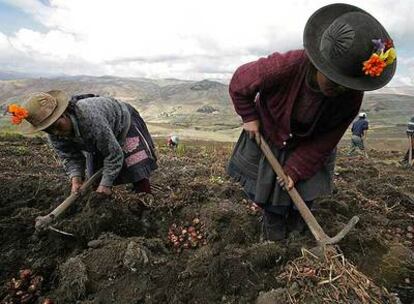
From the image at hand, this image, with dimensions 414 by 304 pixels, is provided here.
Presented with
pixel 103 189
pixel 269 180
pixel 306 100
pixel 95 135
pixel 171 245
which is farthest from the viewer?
pixel 171 245

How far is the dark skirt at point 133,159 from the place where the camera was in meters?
3.37

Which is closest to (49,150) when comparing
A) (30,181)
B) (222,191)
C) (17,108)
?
(30,181)

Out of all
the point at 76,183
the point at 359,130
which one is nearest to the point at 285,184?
the point at 76,183

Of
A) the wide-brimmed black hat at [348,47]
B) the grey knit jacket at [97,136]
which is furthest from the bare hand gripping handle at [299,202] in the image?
the grey knit jacket at [97,136]

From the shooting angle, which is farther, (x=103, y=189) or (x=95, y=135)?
(x=103, y=189)

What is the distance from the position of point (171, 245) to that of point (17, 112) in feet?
5.12

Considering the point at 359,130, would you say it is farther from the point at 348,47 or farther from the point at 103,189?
the point at 348,47

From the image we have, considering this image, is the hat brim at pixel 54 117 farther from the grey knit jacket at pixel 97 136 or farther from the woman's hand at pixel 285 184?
the woman's hand at pixel 285 184

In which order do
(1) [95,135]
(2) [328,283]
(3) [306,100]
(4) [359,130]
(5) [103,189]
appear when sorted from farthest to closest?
(4) [359,130] < (5) [103,189] < (1) [95,135] < (3) [306,100] < (2) [328,283]

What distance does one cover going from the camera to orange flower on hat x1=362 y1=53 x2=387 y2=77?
1.90m

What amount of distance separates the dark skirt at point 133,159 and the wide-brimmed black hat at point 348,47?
1813 mm

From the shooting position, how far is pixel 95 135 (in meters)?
2.88

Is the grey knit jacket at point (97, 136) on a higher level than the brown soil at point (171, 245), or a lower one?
higher

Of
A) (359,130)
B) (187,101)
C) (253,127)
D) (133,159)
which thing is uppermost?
(253,127)
